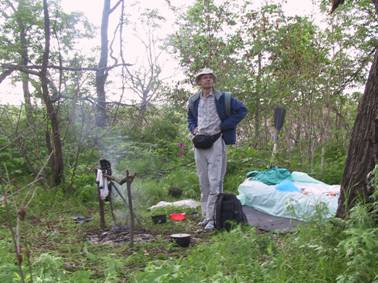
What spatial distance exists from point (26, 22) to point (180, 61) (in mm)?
5412

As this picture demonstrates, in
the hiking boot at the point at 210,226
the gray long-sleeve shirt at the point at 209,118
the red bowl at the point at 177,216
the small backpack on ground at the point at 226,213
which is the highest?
the gray long-sleeve shirt at the point at 209,118

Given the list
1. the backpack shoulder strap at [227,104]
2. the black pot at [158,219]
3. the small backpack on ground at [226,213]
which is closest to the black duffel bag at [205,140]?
the backpack shoulder strap at [227,104]

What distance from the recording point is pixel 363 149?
335cm

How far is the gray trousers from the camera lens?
5.14 metres

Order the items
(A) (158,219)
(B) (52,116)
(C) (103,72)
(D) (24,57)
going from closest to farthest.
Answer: (A) (158,219) < (B) (52,116) < (D) (24,57) < (C) (103,72)

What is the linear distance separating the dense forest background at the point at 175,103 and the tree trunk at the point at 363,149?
167 cm

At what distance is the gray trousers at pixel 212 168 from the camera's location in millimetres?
5145

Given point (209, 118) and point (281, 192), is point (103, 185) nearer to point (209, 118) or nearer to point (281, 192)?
point (209, 118)

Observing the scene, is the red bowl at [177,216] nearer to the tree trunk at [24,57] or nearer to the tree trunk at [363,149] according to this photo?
the tree trunk at [363,149]

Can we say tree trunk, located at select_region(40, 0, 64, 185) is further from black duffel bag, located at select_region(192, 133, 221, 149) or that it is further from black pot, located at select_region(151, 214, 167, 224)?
black duffel bag, located at select_region(192, 133, 221, 149)

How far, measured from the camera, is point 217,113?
5.19 metres

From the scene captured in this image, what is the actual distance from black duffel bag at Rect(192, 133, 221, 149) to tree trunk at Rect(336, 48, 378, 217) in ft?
6.15

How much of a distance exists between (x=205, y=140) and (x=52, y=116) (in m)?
2.89

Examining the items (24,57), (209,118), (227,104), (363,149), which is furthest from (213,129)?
(24,57)
